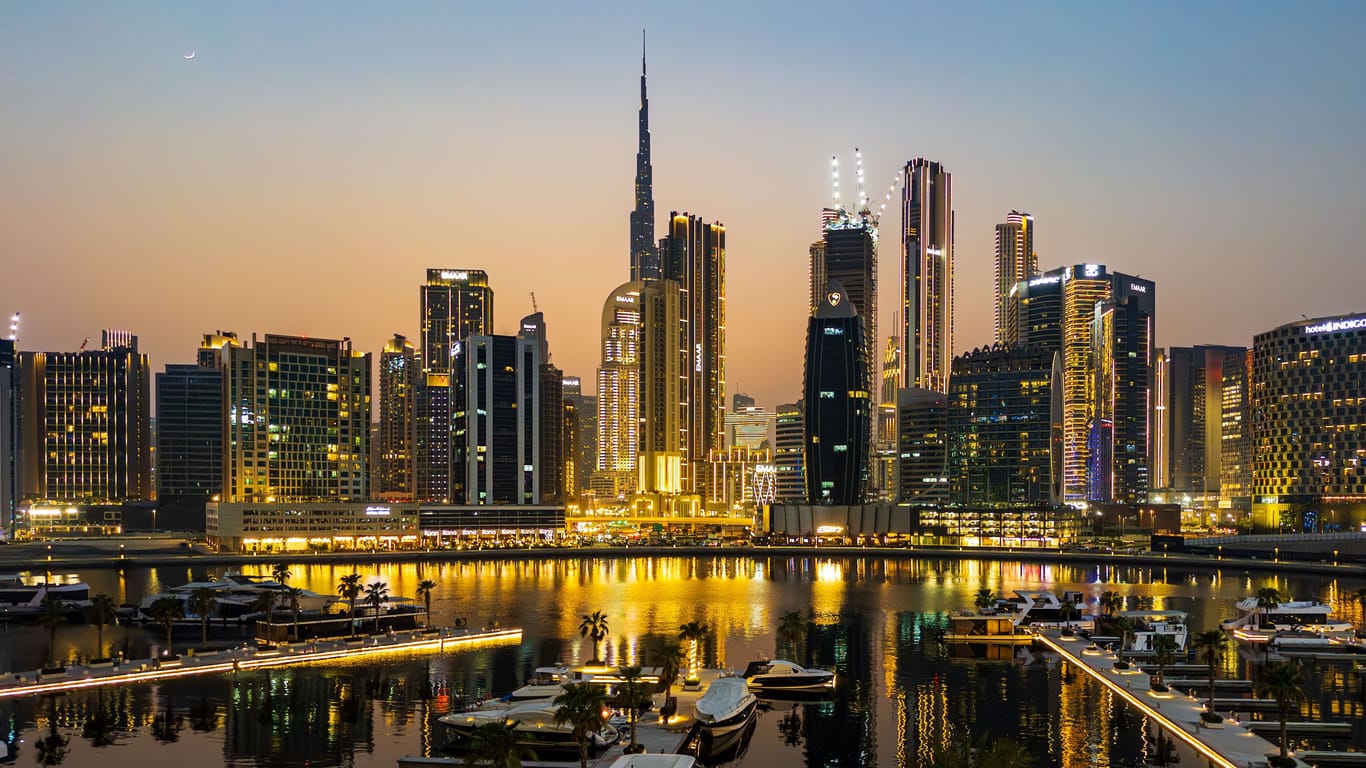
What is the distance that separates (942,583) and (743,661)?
271 feet

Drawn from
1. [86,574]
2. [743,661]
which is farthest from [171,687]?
[86,574]

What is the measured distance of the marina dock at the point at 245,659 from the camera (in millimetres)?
75375

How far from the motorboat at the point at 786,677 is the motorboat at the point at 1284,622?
43.4 m

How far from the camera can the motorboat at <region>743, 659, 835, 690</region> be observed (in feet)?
252

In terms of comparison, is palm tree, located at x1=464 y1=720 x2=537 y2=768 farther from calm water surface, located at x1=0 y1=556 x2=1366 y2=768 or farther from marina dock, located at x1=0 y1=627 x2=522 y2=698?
marina dock, located at x1=0 y1=627 x2=522 y2=698

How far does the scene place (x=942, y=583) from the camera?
6526 inches

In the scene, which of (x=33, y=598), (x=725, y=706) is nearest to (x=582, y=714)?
(x=725, y=706)

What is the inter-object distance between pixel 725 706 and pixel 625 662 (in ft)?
78.2

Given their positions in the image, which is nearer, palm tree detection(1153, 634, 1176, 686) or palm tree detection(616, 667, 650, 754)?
palm tree detection(616, 667, 650, 754)

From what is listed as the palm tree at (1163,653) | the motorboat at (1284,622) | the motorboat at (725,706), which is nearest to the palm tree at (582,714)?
the motorboat at (725,706)

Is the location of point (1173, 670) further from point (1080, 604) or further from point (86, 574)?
point (86, 574)

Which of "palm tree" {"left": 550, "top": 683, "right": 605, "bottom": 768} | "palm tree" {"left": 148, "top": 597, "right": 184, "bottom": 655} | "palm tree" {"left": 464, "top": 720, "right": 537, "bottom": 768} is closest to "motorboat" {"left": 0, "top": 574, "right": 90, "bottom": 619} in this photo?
"palm tree" {"left": 148, "top": 597, "right": 184, "bottom": 655}

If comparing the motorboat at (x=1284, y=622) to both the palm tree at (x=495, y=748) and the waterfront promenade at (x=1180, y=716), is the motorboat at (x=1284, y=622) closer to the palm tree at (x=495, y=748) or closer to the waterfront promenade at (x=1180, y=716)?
the waterfront promenade at (x=1180, y=716)

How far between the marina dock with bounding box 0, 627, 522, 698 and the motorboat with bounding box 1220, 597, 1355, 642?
6130 cm
